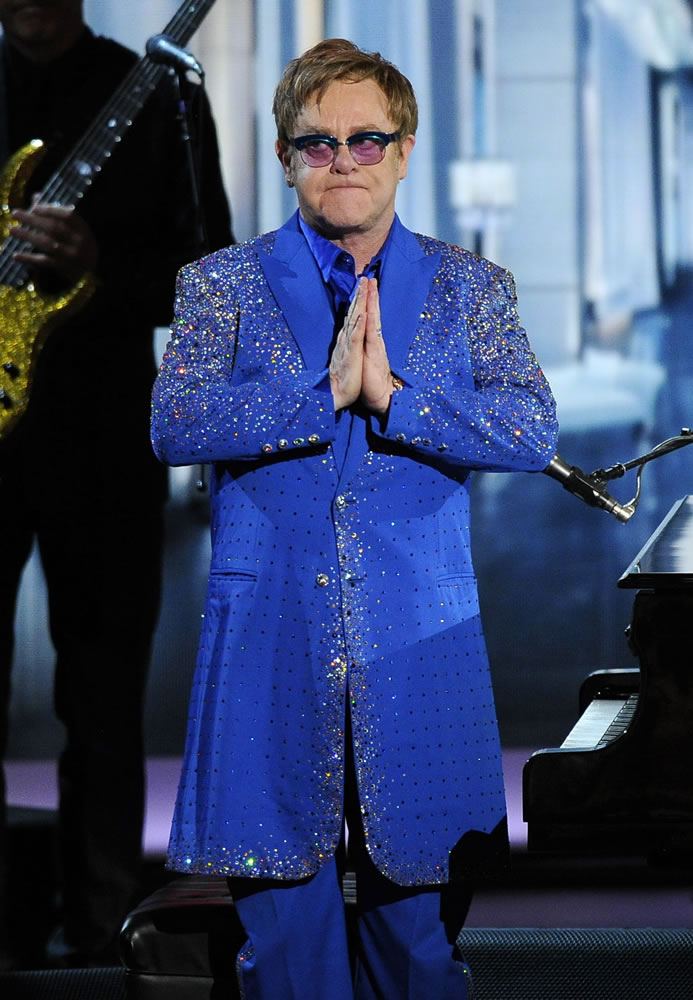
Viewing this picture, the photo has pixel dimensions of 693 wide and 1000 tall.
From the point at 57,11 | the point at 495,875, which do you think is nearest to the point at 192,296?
the point at 495,875

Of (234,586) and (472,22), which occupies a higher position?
(472,22)

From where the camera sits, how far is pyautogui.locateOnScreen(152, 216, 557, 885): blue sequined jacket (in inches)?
75.0

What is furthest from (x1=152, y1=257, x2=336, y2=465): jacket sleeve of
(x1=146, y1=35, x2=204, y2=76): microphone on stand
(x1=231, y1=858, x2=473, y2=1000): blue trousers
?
(x1=146, y1=35, x2=204, y2=76): microphone on stand

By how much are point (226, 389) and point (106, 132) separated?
139 centimetres

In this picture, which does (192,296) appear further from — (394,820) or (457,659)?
(394,820)

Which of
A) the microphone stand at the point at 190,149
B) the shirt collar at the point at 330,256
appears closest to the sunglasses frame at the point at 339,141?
the shirt collar at the point at 330,256

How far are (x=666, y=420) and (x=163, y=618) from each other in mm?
1378

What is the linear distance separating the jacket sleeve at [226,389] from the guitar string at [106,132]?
1.18 m

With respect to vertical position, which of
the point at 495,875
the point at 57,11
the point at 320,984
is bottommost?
the point at 320,984

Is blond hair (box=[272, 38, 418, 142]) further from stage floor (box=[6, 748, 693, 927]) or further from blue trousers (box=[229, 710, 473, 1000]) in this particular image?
stage floor (box=[6, 748, 693, 927])

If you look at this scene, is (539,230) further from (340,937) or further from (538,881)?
(340,937)

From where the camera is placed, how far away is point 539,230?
377cm

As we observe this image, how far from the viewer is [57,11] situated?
3.41 m

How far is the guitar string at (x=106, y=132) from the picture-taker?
123 inches
